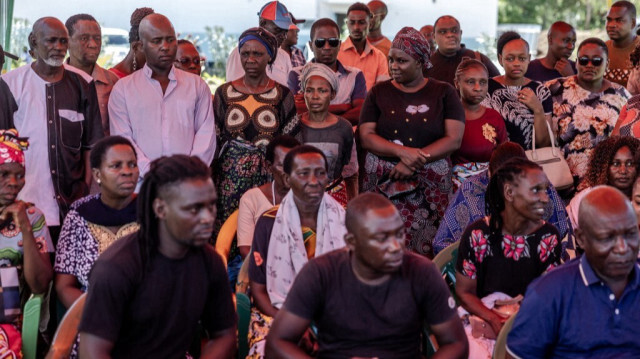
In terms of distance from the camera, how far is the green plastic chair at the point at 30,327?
398 cm

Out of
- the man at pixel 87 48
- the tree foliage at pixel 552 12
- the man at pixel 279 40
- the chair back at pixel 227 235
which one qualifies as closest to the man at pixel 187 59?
the man at pixel 279 40

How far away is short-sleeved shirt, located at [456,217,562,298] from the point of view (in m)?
4.29

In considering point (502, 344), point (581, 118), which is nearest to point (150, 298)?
point (502, 344)

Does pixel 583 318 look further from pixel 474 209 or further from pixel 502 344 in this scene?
pixel 474 209

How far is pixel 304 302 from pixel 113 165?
143 cm

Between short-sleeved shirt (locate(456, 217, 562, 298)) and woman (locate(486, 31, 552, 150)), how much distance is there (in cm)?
204

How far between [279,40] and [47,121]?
255cm

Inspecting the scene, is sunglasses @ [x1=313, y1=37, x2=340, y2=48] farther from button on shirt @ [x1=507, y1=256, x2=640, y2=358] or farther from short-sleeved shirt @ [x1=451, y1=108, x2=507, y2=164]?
button on shirt @ [x1=507, y1=256, x2=640, y2=358]

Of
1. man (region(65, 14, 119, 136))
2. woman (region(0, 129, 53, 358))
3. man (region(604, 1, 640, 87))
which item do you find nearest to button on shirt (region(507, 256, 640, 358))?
woman (region(0, 129, 53, 358))

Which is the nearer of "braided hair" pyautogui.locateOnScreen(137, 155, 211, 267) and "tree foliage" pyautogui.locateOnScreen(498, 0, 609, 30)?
"braided hair" pyautogui.locateOnScreen(137, 155, 211, 267)

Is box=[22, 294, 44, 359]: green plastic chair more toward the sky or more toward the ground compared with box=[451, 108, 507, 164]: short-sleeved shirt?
more toward the ground

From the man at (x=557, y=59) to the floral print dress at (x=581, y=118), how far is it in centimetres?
94

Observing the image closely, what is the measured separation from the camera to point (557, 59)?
299 inches

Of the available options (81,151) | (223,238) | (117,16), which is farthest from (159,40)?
(117,16)
